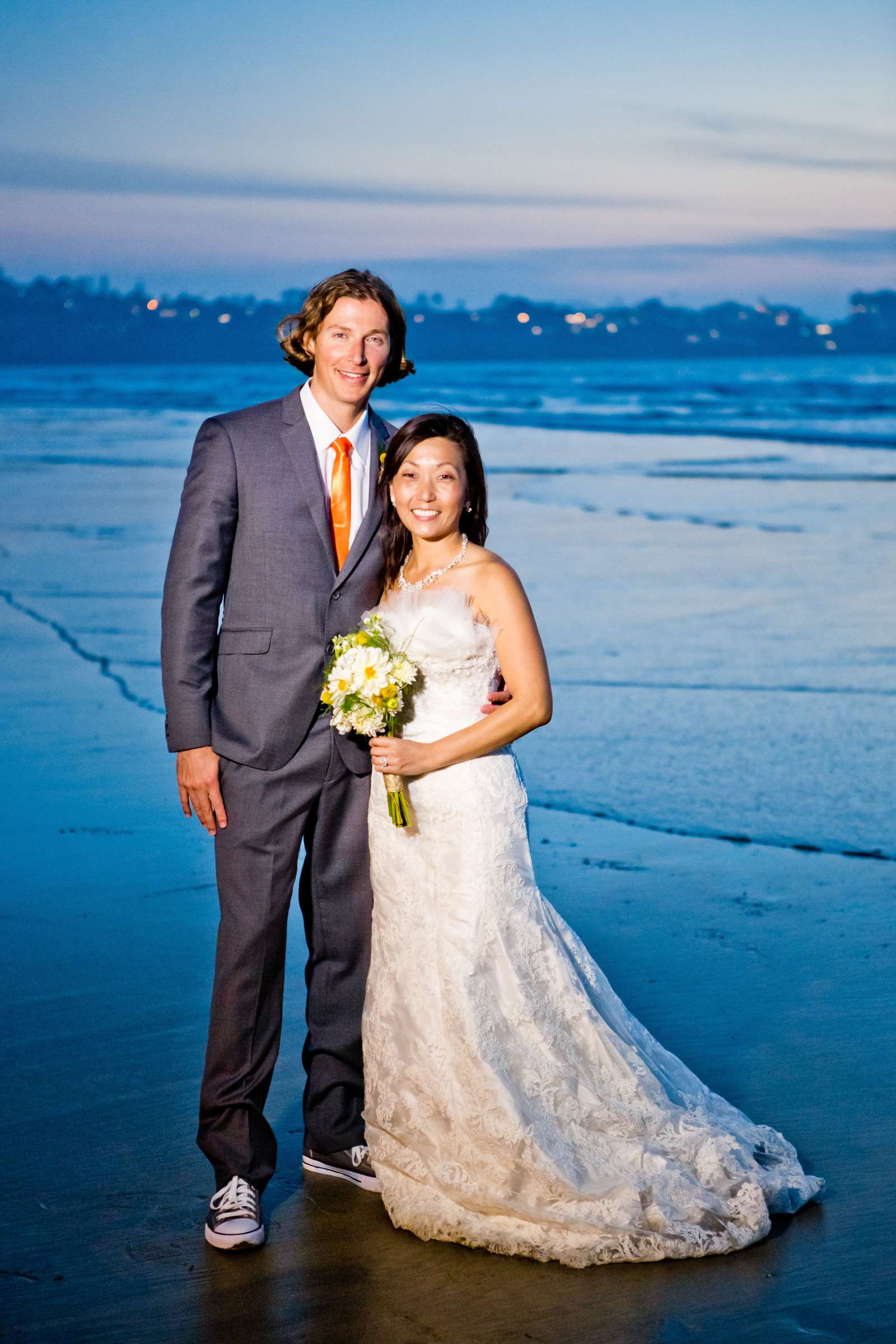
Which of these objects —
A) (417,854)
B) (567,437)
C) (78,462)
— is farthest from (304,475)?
(567,437)

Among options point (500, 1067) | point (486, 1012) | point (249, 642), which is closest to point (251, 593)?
point (249, 642)

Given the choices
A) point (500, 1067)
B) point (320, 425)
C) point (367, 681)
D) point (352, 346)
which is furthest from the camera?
point (320, 425)

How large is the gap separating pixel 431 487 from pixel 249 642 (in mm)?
613

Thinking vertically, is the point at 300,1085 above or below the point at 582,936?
below

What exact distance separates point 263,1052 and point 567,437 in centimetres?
2633

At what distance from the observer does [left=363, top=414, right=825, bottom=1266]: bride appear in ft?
11.6

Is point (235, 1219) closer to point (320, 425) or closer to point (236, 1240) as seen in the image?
point (236, 1240)

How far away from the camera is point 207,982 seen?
16.7ft

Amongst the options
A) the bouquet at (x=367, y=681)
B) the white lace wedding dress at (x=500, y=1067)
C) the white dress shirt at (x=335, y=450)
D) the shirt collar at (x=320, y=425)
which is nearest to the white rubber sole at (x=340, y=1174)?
the white lace wedding dress at (x=500, y=1067)

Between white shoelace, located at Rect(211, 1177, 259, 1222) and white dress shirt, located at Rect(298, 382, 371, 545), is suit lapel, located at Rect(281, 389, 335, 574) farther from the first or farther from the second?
white shoelace, located at Rect(211, 1177, 259, 1222)

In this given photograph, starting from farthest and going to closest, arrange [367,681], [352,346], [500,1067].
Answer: [352,346] → [500,1067] → [367,681]

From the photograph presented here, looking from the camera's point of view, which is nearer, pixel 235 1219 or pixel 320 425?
pixel 235 1219

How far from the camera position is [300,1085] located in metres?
4.42

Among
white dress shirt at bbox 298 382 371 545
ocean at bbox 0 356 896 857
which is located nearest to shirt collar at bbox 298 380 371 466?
white dress shirt at bbox 298 382 371 545
